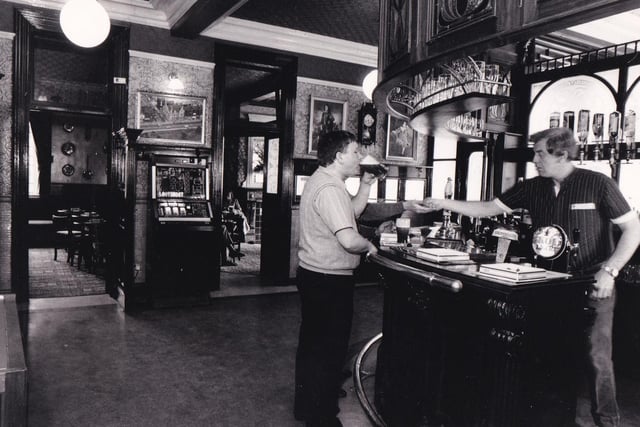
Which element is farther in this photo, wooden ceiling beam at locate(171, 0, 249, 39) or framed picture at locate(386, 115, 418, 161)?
framed picture at locate(386, 115, 418, 161)

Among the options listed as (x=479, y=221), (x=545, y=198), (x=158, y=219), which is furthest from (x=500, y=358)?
(x=158, y=219)

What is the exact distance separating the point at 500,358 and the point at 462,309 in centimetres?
33

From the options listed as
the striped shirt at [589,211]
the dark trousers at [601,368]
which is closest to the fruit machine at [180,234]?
the striped shirt at [589,211]

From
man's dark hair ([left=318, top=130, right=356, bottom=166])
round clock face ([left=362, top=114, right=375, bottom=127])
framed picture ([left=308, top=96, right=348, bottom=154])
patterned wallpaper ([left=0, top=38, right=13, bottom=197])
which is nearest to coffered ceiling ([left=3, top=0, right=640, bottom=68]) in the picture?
patterned wallpaper ([left=0, top=38, right=13, bottom=197])

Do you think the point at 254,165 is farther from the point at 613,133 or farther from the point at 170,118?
the point at 613,133

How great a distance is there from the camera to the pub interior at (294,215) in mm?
2379

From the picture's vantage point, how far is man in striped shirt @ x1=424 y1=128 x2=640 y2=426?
284 cm

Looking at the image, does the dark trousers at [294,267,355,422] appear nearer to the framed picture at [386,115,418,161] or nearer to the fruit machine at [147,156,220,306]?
the fruit machine at [147,156,220,306]

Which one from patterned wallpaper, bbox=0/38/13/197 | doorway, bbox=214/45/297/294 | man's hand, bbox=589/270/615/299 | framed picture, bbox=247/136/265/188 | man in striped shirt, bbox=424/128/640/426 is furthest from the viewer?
framed picture, bbox=247/136/265/188

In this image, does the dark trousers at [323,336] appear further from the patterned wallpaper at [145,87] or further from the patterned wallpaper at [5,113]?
the patterned wallpaper at [5,113]

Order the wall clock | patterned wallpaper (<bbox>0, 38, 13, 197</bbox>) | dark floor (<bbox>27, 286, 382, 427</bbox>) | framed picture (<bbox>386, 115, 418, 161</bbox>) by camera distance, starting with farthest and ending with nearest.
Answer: framed picture (<bbox>386, 115, 418, 161</bbox>) < the wall clock < patterned wallpaper (<bbox>0, 38, 13, 197</bbox>) < dark floor (<bbox>27, 286, 382, 427</bbox>)

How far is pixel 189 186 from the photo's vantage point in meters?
6.03

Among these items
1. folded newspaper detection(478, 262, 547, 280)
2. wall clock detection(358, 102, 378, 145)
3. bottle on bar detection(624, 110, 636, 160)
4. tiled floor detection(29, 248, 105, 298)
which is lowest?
tiled floor detection(29, 248, 105, 298)

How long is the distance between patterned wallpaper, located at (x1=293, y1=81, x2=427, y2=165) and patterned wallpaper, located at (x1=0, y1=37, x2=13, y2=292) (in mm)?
3483
